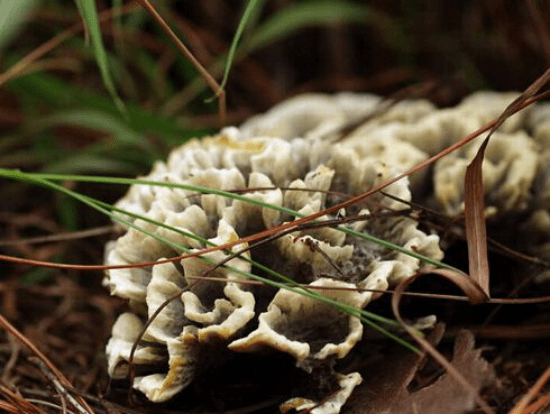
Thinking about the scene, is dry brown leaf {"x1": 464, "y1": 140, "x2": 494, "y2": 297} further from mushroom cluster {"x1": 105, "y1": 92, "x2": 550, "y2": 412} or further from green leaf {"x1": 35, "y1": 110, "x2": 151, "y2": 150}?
green leaf {"x1": 35, "y1": 110, "x2": 151, "y2": 150}

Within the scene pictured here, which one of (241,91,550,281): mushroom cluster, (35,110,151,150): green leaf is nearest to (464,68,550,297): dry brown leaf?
(241,91,550,281): mushroom cluster

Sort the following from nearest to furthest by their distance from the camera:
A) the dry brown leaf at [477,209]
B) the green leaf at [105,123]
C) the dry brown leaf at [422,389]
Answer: the dry brown leaf at [422,389] → the dry brown leaf at [477,209] → the green leaf at [105,123]

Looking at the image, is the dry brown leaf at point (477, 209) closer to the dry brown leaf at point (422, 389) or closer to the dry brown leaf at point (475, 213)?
the dry brown leaf at point (475, 213)

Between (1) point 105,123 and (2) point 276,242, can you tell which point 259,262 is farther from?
(1) point 105,123

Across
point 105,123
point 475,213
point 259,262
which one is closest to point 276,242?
point 259,262

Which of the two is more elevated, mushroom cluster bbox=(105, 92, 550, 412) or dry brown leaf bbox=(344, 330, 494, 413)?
mushroom cluster bbox=(105, 92, 550, 412)

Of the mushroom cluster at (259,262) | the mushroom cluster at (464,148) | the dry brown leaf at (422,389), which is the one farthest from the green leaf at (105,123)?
the dry brown leaf at (422,389)
